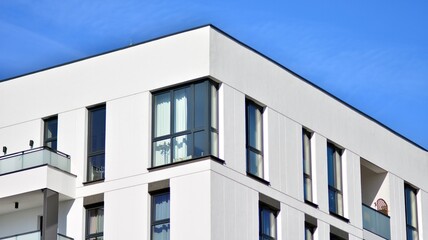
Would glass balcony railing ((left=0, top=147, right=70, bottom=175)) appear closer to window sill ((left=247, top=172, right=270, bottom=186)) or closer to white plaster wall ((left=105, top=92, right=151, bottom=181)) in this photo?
white plaster wall ((left=105, top=92, right=151, bottom=181))

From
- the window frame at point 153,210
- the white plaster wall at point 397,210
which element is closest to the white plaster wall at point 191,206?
the window frame at point 153,210

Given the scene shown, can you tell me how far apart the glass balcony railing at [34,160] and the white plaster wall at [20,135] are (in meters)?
1.58

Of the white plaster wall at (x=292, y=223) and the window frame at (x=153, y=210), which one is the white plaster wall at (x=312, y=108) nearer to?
the white plaster wall at (x=292, y=223)

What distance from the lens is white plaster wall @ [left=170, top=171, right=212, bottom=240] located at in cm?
4872

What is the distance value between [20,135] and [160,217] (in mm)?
7510

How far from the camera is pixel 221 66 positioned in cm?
5119

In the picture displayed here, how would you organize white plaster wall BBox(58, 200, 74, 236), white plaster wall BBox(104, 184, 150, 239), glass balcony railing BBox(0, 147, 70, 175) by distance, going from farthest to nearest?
1. white plaster wall BBox(58, 200, 74, 236)
2. glass balcony railing BBox(0, 147, 70, 175)
3. white plaster wall BBox(104, 184, 150, 239)

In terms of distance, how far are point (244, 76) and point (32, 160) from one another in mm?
7895

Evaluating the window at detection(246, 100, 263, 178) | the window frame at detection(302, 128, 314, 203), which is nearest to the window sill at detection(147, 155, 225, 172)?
Result: the window at detection(246, 100, 263, 178)

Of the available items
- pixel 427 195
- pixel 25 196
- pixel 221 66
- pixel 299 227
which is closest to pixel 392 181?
pixel 427 195

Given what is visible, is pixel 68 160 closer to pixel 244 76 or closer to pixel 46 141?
pixel 46 141

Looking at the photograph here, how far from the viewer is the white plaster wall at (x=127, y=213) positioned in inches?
1981

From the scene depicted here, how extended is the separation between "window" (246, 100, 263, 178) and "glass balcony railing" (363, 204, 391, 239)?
7354mm

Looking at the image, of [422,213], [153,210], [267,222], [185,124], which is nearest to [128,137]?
[185,124]
